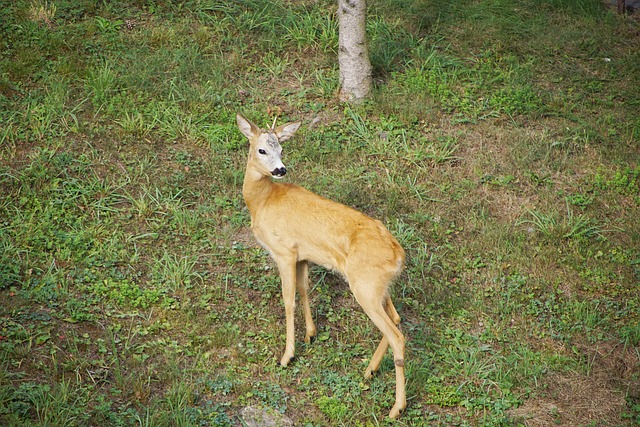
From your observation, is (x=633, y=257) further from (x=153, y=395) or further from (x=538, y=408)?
(x=153, y=395)

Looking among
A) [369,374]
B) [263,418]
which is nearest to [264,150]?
[369,374]

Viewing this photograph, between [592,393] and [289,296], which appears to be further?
[289,296]

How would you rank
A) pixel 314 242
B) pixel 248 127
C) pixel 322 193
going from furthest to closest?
pixel 322 193 < pixel 248 127 < pixel 314 242

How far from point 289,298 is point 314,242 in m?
0.55

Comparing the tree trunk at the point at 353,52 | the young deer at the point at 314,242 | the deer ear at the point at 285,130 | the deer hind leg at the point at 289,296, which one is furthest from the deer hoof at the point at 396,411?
the tree trunk at the point at 353,52

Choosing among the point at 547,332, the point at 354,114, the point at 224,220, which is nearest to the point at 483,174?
the point at 354,114

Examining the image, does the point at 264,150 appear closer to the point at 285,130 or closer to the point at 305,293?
the point at 285,130

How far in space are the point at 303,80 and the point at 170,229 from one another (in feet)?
9.48

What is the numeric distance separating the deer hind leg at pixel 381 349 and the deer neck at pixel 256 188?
4.29ft

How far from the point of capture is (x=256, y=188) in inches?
273

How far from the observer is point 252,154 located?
6.93 meters

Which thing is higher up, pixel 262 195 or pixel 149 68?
pixel 262 195

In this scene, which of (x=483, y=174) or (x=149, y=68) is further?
(x=149, y=68)

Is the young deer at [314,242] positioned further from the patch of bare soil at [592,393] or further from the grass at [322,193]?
the patch of bare soil at [592,393]
